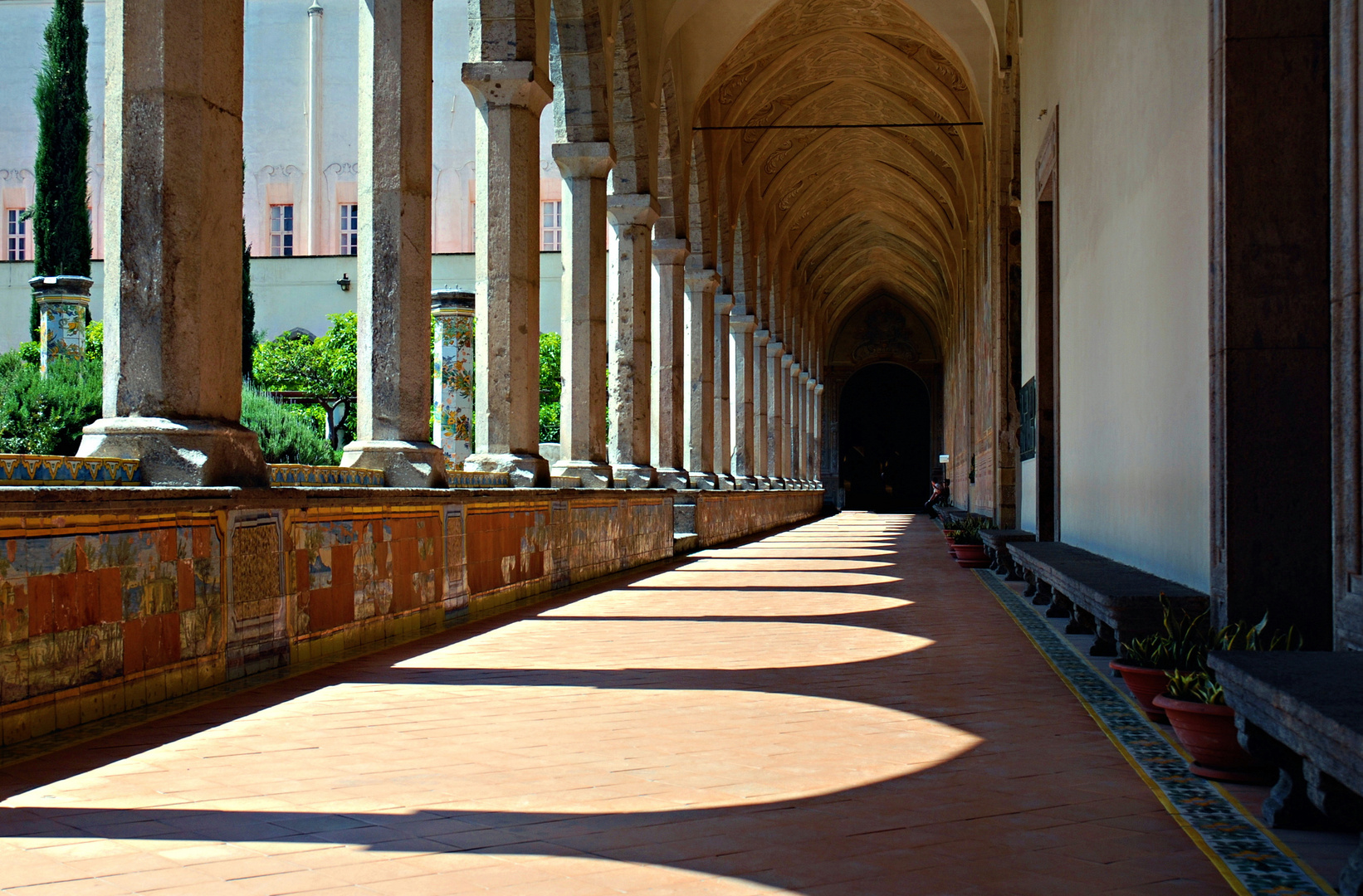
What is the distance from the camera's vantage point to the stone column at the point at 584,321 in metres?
13.5

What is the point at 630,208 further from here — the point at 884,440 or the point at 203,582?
the point at 884,440

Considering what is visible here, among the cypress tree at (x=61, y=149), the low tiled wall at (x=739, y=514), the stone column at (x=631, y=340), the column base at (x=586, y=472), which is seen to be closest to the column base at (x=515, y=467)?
the column base at (x=586, y=472)

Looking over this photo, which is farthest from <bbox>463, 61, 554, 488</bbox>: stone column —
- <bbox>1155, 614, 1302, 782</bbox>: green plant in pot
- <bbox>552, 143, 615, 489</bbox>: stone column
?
<bbox>1155, 614, 1302, 782</bbox>: green plant in pot

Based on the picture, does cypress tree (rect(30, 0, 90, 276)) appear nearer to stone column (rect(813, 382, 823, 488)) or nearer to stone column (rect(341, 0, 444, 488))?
stone column (rect(341, 0, 444, 488))

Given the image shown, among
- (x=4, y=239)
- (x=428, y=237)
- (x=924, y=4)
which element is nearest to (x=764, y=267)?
(x=924, y=4)

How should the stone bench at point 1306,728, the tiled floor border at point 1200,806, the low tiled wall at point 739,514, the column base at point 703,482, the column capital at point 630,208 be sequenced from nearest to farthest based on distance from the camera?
the stone bench at point 1306,728 < the tiled floor border at point 1200,806 < the column capital at point 630,208 < the low tiled wall at point 739,514 < the column base at point 703,482

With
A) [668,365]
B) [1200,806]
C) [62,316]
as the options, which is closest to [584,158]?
[668,365]

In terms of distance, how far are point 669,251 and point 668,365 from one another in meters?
1.89

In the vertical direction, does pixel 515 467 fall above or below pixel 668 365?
below

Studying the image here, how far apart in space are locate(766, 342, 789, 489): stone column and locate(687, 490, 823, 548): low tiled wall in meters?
0.87

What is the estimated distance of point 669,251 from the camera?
19312mm

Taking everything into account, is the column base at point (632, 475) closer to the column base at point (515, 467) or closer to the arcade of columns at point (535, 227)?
the arcade of columns at point (535, 227)

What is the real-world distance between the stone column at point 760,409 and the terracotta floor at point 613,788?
2170 centimetres

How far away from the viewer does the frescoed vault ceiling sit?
73.6ft
